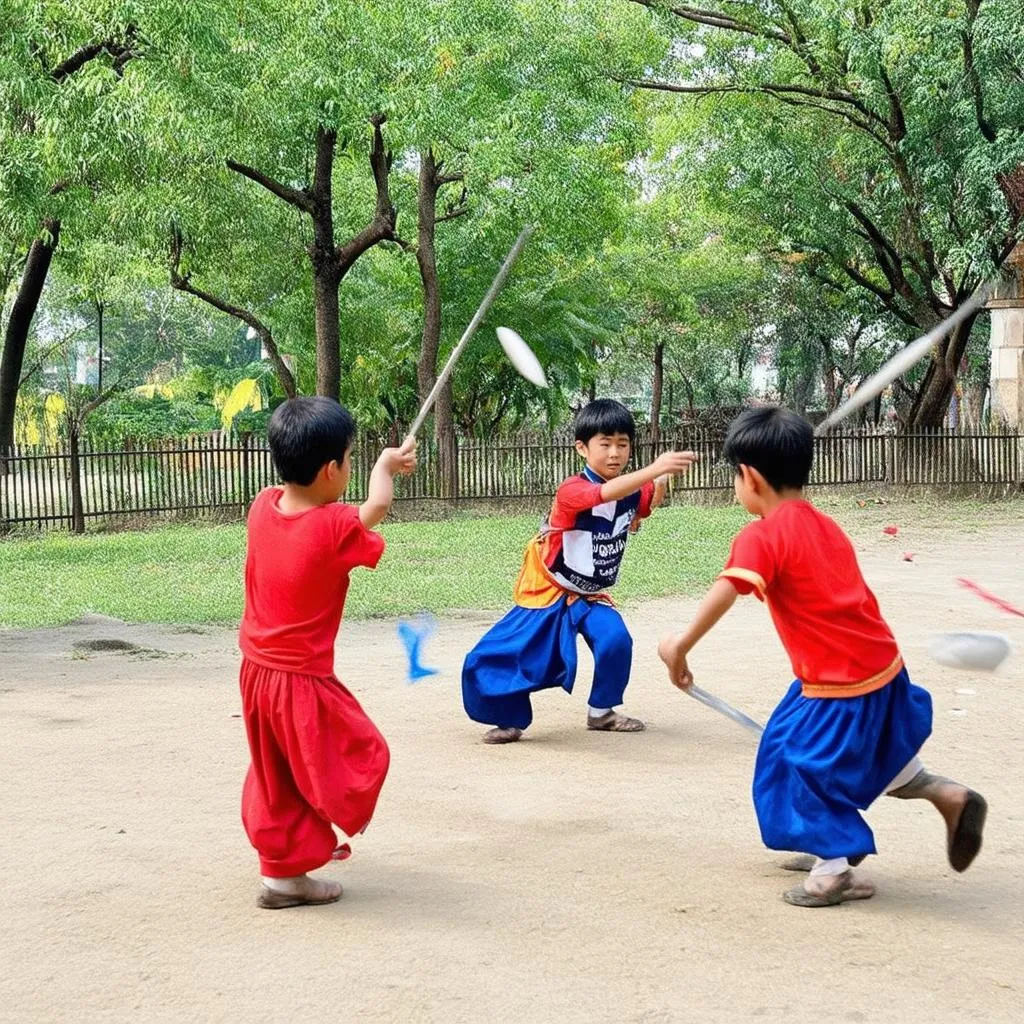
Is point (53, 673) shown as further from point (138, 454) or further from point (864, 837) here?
point (138, 454)

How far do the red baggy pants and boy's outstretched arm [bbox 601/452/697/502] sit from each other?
1334 millimetres

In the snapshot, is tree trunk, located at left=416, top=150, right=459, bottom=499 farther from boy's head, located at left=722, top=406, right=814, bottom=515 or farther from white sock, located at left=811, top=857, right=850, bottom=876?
white sock, located at left=811, top=857, right=850, bottom=876

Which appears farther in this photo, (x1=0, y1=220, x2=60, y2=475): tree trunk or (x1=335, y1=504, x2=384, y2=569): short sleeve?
(x1=0, y1=220, x2=60, y2=475): tree trunk

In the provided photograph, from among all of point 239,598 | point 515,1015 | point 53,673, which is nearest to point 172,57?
point 239,598

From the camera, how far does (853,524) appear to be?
1823 centimetres

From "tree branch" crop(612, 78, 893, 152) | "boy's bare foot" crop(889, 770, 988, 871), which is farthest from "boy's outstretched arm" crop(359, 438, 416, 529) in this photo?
"tree branch" crop(612, 78, 893, 152)

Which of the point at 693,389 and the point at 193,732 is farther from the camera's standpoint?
the point at 693,389

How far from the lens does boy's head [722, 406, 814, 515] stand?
412 centimetres

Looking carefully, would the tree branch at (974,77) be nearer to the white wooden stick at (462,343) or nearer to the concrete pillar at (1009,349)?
the concrete pillar at (1009,349)

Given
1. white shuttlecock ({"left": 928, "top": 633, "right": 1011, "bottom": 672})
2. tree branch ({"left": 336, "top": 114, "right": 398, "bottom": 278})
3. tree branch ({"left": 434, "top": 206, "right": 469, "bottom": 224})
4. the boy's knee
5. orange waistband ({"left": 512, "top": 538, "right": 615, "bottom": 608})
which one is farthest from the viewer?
tree branch ({"left": 434, "top": 206, "right": 469, "bottom": 224})

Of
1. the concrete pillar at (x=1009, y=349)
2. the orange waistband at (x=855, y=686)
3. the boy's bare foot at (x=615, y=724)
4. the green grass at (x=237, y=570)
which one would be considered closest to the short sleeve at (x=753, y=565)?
the orange waistband at (x=855, y=686)

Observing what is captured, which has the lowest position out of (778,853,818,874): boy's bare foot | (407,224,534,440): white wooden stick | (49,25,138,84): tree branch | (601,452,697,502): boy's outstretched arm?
(778,853,818,874): boy's bare foot

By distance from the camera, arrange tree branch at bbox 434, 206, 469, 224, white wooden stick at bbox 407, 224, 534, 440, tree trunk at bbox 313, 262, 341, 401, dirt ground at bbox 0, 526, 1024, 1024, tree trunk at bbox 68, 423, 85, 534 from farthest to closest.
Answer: tree branch at bbox 434, 206, 469, 224 < tree trunk at bbox 313, 262, 341, 401 < tree trunk at bbox 68, 423, 85, 534 < white wooden stick at bbox 407, 224, 534, 440 < dirt ground at bbox 0, 526, 1024, 1024

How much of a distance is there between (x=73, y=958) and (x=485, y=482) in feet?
55.8
